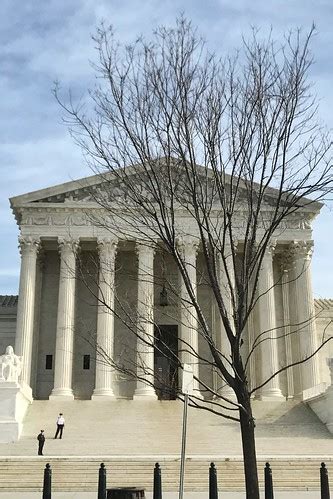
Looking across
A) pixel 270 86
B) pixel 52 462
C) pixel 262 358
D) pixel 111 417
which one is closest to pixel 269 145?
pixel 270 86

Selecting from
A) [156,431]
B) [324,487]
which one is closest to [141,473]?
[324,487]

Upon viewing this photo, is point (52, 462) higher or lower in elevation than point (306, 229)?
lower

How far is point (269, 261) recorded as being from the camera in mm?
42438

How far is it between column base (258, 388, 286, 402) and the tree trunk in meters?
27.6

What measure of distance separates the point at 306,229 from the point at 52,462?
27.2 m

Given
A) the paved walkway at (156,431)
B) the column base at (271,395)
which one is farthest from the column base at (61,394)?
the column base at (271,395)

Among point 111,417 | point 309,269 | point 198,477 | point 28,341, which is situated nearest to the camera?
point 198,477

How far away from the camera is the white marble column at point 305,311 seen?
132 ft

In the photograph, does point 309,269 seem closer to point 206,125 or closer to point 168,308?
point 168,308

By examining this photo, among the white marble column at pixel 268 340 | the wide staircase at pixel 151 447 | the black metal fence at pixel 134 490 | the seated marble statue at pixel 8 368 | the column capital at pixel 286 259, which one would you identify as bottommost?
the black metal fence at pixel 134 490

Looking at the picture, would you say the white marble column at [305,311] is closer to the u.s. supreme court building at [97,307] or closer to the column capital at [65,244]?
the u.s. supreme court building at [97,307]

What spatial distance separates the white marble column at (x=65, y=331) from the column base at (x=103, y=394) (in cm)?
146

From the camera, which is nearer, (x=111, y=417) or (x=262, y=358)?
(x=111, y=417)

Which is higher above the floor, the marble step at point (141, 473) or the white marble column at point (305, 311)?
the white marble column at point (305, 311)
